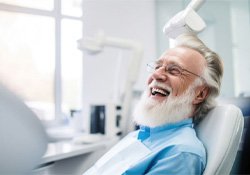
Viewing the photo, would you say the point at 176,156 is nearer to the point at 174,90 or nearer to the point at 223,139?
the point at 223,139

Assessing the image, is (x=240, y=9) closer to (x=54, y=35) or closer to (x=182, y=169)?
(x=54, y=35)

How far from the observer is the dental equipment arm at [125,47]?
1.44 m

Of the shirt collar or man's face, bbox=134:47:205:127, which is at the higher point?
man's face, bbox=134:47:205:127

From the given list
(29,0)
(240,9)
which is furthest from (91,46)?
(240,9)

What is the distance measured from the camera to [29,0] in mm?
1632

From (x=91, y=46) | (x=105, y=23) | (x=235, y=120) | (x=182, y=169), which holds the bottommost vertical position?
(x=182, y=169)

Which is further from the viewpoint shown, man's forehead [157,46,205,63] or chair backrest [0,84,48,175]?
man's forehead [157,46,205,63]

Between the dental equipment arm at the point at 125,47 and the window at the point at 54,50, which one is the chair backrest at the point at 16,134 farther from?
the window at the point at 54,50

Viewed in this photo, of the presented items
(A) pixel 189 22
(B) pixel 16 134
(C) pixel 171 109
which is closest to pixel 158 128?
(C) pixel 171 109

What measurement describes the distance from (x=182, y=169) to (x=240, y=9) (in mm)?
1593

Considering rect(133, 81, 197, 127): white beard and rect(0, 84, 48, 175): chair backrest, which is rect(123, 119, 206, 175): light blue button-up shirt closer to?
rect(133, 81, 197, 127): white beard

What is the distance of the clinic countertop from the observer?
1267 mm

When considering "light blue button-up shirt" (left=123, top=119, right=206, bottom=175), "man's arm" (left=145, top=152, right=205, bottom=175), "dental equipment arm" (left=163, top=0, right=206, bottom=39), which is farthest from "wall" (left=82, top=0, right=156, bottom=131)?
"man's arm" (left=145, top=152, right=205, bottom=175)

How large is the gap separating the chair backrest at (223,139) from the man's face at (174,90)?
0.13 m
